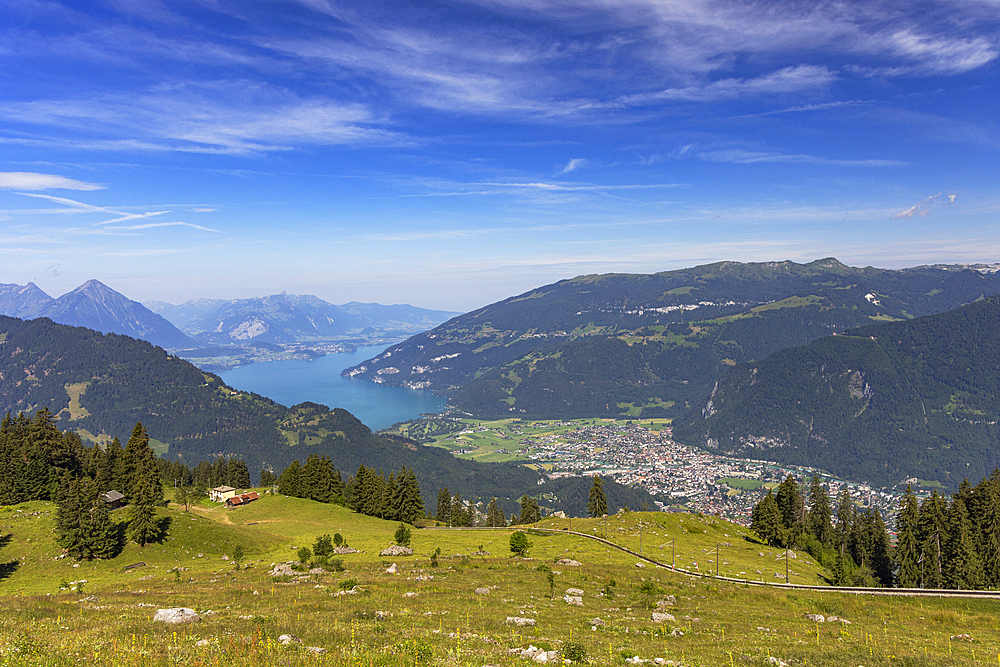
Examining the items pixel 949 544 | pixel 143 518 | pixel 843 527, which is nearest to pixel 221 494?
pixel 143 518

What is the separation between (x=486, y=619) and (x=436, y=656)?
31.3 feet

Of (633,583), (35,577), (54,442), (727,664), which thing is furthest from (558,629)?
(54,442)

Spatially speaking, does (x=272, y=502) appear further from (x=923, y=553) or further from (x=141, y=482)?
(x=923, y=553)

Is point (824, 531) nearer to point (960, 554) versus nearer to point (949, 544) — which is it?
point (949, 544)

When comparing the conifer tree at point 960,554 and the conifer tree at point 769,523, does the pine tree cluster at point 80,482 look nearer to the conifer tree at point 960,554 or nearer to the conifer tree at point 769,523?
the conifer tree at point 769,523

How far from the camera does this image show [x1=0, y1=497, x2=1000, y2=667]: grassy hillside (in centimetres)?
1798

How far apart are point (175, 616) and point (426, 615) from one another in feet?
38.7

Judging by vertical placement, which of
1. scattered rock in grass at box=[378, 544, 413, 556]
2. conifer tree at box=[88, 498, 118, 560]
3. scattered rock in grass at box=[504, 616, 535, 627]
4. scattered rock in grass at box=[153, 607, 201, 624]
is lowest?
scattered rock in grass at box=[378, 544, 413, 556]

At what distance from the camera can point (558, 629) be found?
2577cm

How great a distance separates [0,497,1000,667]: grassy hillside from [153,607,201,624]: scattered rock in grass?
1.45 feet

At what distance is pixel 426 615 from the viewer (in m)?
26.9

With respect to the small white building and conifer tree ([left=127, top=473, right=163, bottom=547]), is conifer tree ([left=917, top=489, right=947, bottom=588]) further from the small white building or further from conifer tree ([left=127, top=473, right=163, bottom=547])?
the small white building

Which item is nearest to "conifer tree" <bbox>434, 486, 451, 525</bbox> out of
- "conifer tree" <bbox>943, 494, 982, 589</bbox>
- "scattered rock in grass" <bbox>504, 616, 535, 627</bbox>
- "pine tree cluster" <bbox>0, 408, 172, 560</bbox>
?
"pine tree cluster" <bbox>0, 408, 172, 560</bbox>

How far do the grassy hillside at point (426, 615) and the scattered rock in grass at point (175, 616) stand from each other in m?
0.44
